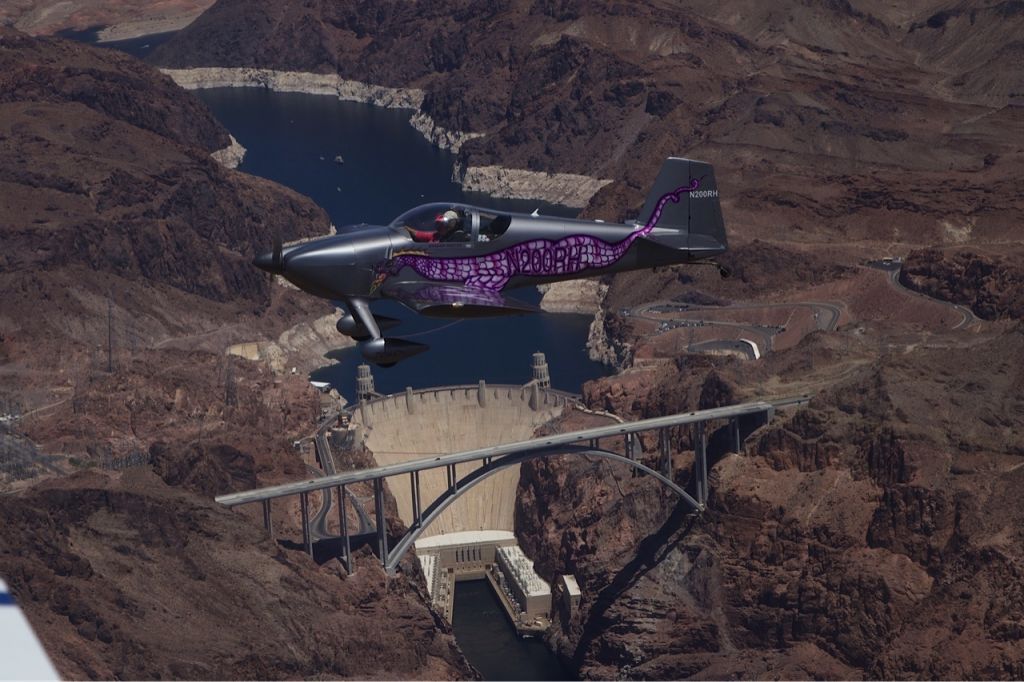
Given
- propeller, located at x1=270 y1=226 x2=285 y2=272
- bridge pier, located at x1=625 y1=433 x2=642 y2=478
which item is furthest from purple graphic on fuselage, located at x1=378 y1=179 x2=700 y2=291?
bridge pier, located at x1=625 y1=433 x2=642 y2=478

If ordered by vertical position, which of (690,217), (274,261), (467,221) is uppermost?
(467,221)

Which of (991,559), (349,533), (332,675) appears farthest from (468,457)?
(991,559)

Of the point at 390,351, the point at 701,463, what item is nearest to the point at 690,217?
the point at 390,351

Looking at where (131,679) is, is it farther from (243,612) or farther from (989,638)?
(989,638)

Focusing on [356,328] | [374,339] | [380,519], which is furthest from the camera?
[380,519]

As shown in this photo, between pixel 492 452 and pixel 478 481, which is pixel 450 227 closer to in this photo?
pixel 492 452

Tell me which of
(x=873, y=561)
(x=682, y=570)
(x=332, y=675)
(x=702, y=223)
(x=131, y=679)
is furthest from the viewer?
A: (x=682, y=570)

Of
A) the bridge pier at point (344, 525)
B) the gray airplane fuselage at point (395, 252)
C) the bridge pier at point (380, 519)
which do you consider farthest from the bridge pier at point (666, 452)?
the gray airplane fuselage at point (395, 252)
